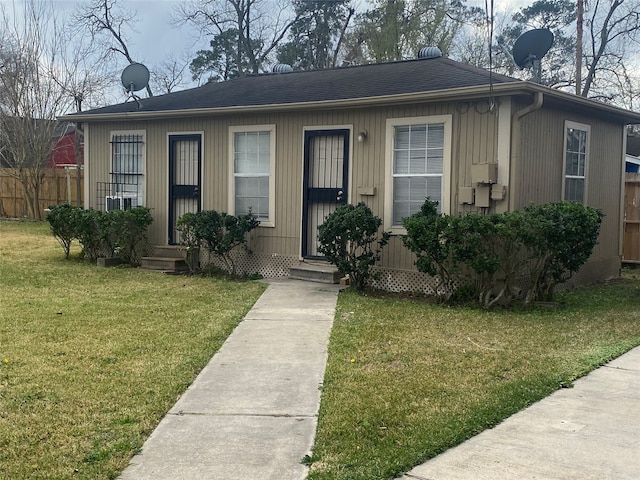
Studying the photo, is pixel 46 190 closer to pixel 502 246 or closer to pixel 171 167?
pixel 171 167

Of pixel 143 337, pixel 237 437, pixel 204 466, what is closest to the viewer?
pixel 204 466

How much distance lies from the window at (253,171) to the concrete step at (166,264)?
1.31m

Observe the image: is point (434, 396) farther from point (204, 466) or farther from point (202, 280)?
point (202, 280)

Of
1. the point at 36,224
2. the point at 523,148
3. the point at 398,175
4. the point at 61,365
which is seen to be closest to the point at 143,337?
the point at 61,365

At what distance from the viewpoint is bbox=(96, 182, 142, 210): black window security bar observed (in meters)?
12.0

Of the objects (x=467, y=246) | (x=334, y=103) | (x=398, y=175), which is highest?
(x=334, y=103)

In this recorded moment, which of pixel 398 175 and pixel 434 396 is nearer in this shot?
pixel 434 396

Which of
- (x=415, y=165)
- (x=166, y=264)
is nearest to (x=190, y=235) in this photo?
(x=166, y=264)

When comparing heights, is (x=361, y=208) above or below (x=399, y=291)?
above

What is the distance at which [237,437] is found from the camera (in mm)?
3766

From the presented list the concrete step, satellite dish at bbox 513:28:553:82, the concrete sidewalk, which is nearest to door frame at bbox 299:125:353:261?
the concrete step

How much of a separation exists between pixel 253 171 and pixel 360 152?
2007 millimetres

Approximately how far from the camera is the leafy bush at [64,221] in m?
11.9

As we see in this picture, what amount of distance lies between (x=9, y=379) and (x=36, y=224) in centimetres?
1726
